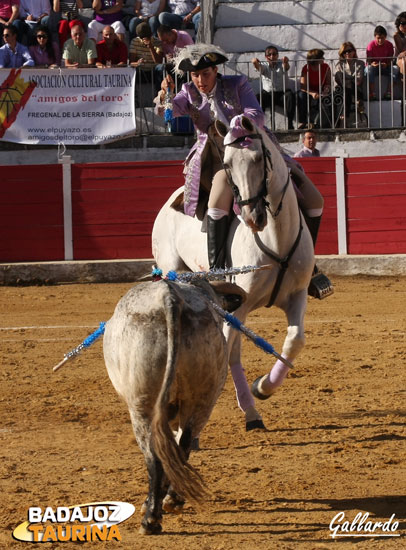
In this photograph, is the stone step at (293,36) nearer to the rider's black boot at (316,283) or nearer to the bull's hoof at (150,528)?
the rider's black boot at (316,283)

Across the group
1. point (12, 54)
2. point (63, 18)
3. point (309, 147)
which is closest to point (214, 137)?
point (309, 147)

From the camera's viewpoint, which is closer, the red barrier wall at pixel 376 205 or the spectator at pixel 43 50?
the red barrier wall at pixel 376 205

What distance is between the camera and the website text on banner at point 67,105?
12227mm

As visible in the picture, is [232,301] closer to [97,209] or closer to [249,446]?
[249,446]

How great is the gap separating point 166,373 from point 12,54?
33.7 ft

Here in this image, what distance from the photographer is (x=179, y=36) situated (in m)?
12.3

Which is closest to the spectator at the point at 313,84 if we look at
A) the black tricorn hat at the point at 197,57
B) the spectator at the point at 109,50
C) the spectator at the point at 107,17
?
the spectator at the point at 109,50

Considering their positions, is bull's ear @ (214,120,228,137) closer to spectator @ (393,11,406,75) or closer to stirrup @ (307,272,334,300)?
stirrup @ (307,272,334,300)

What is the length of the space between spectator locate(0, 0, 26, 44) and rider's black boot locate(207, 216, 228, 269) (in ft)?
28.8

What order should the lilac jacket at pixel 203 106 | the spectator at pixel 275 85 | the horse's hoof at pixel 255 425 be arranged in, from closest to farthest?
the horse's hoof at pixel 255 425
the lilac jacket at pixel 203 106
the spectator at pixel 275 85

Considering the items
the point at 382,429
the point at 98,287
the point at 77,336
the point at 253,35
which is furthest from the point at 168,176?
the point at 382,429

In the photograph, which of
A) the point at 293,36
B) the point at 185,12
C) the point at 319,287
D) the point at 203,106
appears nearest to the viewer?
the point at 203,106

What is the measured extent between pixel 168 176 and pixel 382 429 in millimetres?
7762

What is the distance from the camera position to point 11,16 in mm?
13562
